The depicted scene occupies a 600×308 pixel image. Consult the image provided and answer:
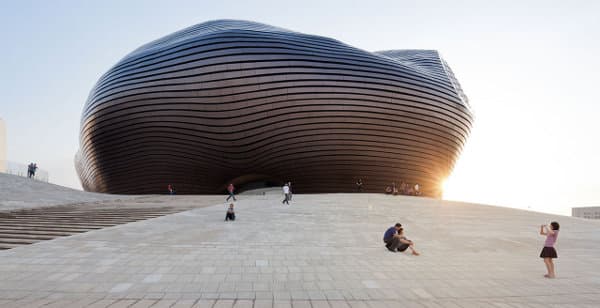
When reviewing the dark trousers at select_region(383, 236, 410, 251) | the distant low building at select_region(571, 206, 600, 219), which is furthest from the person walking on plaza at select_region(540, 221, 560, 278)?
the distant low building at select_region(571, 206, 600, 219)

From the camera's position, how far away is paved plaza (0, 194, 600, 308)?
437 cm

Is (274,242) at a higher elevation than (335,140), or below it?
below

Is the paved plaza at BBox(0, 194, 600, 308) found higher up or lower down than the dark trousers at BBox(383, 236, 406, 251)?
lower down

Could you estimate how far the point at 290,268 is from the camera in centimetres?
578

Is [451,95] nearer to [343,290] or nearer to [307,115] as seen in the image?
[307,115]

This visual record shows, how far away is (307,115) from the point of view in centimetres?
2638

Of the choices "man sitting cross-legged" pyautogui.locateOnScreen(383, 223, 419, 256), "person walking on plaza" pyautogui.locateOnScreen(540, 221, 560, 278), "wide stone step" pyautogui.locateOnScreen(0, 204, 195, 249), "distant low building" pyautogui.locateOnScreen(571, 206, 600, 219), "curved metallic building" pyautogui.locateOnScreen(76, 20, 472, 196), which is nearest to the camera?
"person walking on plaza" pyautogui.locateOnScreen(540, 221, 560, 278)

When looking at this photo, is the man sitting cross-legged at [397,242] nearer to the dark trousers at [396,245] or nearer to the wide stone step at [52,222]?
the dark trousers at [396,245]

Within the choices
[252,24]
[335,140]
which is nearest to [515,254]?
[335,140]

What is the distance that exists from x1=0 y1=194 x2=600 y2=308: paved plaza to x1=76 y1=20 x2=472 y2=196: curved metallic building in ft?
55.4

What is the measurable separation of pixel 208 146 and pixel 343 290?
2458cm

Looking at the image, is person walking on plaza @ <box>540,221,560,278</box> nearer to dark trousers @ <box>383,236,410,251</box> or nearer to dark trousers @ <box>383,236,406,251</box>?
dark trousers @ <box>383,236,410,251</box>

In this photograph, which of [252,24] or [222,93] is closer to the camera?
[222,93]

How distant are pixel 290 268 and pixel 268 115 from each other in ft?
70.1
